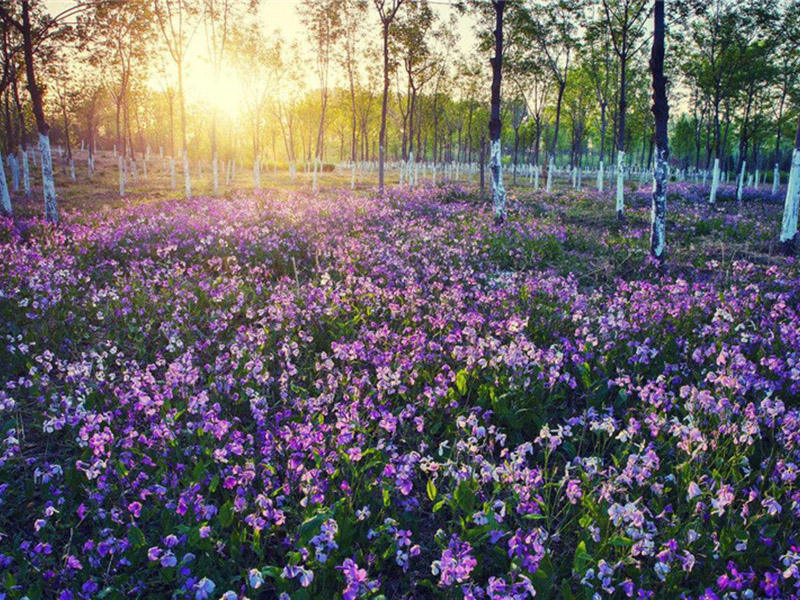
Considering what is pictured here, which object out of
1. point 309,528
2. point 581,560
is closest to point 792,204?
point 581,560

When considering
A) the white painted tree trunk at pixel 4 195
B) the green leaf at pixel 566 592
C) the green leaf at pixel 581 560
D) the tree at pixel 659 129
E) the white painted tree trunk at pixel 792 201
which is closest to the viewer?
the green leaf at pixel 566 592

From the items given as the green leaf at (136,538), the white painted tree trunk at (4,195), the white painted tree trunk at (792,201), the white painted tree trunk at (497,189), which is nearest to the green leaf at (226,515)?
the green leaf at (136,538)

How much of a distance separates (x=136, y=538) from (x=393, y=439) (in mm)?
2409

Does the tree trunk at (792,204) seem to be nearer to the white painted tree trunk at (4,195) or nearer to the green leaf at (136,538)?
the green leaf at (136,538)

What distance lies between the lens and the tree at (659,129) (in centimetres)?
1180

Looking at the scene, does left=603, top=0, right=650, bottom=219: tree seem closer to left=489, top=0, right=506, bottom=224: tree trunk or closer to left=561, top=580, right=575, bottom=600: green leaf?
left=489, top=0, right=506, bottom=224: tree trunk

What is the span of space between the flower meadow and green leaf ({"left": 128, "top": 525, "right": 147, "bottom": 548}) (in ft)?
0.13

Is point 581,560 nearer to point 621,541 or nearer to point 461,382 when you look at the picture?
point 621,541

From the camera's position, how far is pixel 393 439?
505cm

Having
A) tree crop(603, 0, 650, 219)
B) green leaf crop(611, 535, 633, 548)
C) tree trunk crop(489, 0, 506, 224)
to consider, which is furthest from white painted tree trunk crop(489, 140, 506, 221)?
green leaf crop(611, 535, 633, 548)

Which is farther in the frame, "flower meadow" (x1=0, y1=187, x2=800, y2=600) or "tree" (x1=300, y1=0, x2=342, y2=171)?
"tree" (x1=300, y1=0, x2=342, y2=171)

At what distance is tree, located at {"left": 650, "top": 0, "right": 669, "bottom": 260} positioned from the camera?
11805mm

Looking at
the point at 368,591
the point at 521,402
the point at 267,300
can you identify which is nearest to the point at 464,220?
the point at 267,300

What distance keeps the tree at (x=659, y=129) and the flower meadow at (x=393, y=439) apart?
1.59 m
